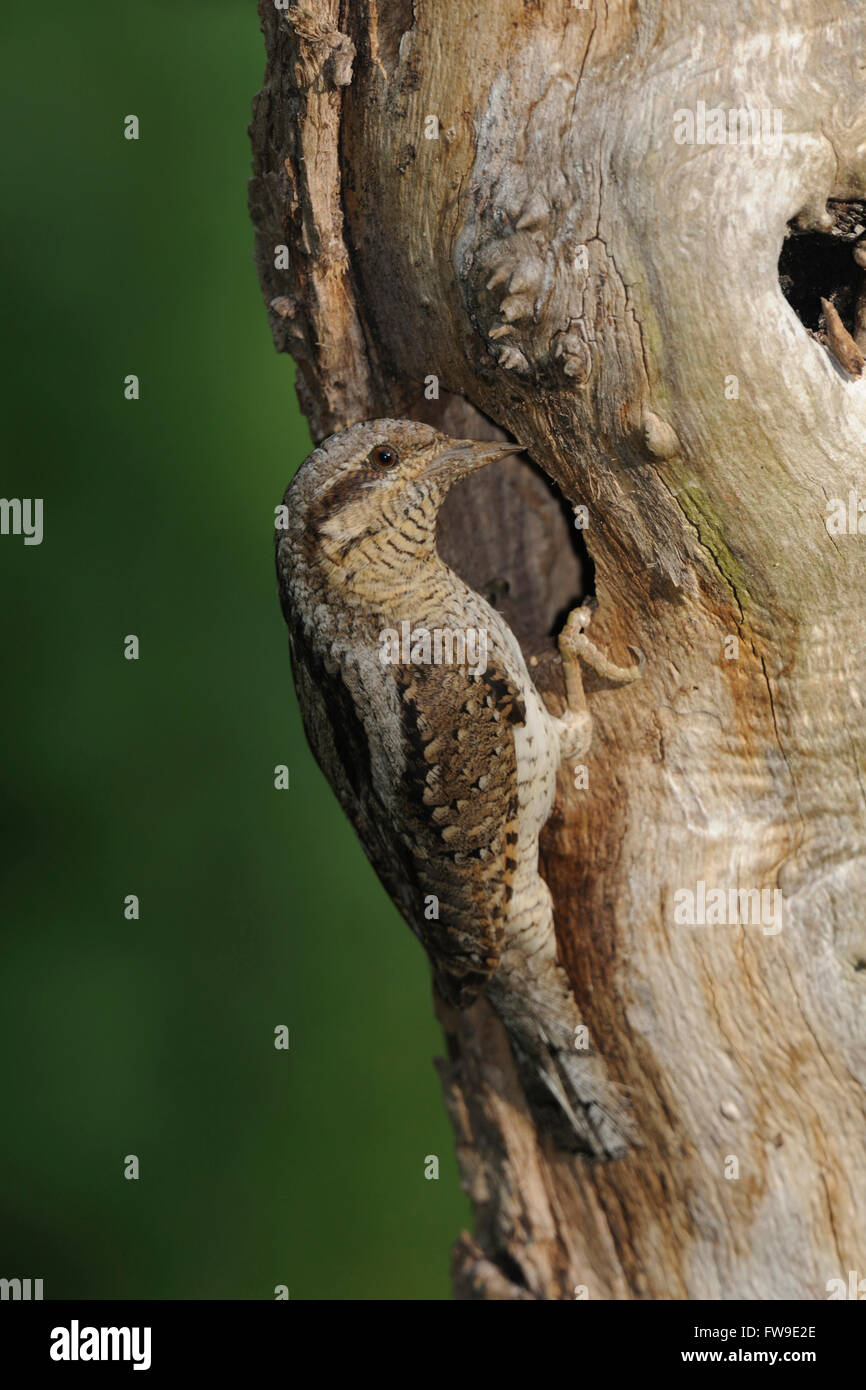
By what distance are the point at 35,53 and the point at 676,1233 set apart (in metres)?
4.54

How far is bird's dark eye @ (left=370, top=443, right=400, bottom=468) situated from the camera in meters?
2.53

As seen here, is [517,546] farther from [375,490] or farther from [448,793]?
[448,793]

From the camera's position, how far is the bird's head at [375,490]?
8.31ft

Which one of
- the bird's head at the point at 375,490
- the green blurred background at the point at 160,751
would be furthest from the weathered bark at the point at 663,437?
the green blurred background at the point at 160,751

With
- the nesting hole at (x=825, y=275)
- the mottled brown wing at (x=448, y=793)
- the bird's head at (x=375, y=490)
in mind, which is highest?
the nesting hole at (x=825, y=275)

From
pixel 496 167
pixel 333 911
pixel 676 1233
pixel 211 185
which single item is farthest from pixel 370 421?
pixel 333 911

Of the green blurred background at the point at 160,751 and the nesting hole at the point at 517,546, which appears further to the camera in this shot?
the green blurred background at the point at 160,751

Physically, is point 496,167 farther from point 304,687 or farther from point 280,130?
point 304,687

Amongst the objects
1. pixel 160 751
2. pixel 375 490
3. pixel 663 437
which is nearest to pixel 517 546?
pixel 375 490

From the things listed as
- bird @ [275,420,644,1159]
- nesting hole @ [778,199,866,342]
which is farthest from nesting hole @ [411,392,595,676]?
nesting hole @ [778,199,866,342]

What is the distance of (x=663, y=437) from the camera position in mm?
2201

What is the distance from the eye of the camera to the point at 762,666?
7.90 feet

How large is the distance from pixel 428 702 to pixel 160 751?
2250 mm

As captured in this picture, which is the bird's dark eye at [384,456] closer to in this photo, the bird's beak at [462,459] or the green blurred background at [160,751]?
the bird's beak at [462,459]
